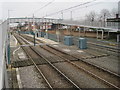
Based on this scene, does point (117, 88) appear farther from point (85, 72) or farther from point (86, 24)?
point (86, 24)

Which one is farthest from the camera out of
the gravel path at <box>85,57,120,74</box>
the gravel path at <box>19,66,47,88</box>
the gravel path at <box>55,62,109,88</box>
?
the gravel path at <box>85,57,120,74</box>

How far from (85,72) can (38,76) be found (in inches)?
112

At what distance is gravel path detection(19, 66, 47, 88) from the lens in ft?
23.0

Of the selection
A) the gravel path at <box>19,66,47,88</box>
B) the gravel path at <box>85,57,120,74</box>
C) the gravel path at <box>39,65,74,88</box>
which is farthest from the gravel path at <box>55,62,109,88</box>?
the gravel path at <box>85,57,120,74</box>

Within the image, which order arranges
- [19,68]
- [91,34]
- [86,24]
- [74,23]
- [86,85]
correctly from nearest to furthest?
[86,85]
[19,68]
[86,24]
[91,34]
[74,23]

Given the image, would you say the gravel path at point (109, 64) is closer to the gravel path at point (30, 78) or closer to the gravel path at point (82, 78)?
the gravel path at point (82, 78)

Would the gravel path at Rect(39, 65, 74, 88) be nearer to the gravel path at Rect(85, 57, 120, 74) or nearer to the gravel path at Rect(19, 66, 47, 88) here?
the gravel path at Rect(19, 66, 47, 88)

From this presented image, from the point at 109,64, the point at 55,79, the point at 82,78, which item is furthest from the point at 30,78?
the point at 109,64

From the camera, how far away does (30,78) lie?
7.93 metres

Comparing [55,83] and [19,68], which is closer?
[55,83]

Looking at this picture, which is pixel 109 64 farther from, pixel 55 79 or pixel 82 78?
pixel 55 79

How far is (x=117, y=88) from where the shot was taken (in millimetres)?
6441

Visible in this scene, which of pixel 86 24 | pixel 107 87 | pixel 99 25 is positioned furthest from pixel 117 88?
pixel 86 24

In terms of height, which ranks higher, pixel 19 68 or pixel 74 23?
pixel 74 23
